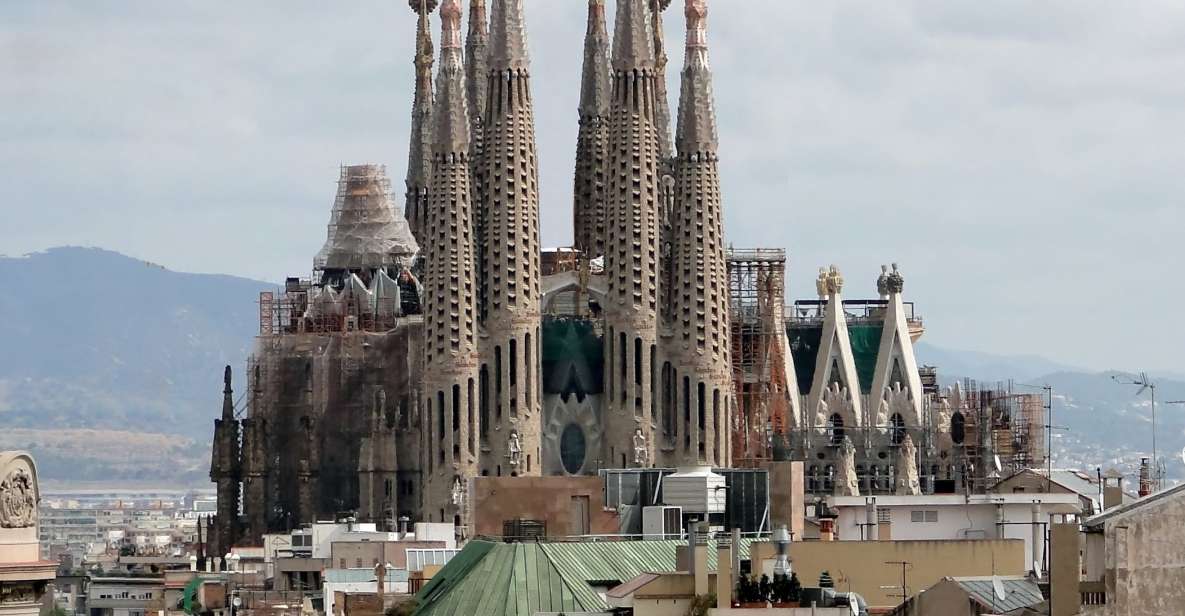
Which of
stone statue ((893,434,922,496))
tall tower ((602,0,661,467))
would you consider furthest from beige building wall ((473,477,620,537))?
stone statue ((893,434,922,496))

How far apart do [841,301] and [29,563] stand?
118401 millimetres

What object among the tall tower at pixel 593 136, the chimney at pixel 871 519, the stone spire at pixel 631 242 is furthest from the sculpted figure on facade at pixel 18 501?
the tall tower at pixel 593 136

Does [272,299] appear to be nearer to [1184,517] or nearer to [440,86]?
[440,86]

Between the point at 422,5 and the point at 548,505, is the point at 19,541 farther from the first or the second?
the point at 422,5

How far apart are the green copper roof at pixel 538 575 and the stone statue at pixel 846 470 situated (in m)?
75.1

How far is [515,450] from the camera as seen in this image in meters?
126

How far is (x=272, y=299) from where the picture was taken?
466 feet

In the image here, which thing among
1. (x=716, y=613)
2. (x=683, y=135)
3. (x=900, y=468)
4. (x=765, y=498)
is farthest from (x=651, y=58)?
(x=716, y=613)

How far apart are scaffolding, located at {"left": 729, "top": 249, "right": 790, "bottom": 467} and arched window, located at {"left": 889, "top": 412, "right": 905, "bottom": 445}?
4.08 metres

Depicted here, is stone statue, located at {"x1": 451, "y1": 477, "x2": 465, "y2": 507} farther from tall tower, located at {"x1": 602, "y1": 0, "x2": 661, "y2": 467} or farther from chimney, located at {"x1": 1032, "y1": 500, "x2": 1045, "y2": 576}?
chimney, located at {"x1": 1032, "y1": 500, "x2": 1045, "y2": 576}

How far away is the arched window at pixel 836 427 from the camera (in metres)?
138

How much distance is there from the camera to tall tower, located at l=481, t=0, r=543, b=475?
126 m

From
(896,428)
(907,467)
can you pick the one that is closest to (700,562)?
(907,467)

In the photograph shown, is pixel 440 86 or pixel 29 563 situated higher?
pixel 440 86
